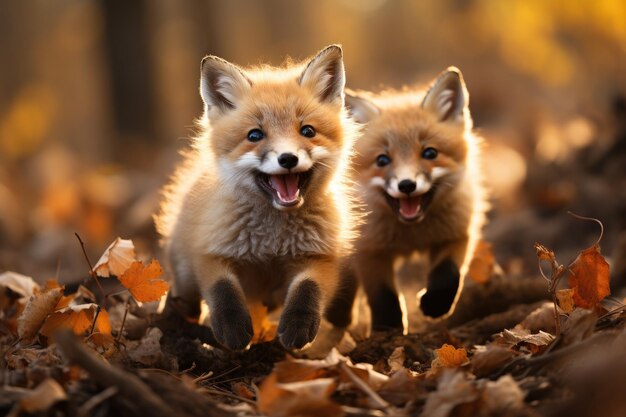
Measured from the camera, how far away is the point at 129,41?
43.8 ft

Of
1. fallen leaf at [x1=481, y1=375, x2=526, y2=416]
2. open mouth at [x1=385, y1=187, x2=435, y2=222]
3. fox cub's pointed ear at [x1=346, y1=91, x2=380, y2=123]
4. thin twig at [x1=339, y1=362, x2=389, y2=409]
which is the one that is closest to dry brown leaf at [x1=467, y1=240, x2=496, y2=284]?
open mouth at [x1=385, y1=187, x2=435, y2=222]

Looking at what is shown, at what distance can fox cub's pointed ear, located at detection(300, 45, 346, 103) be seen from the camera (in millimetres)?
4235

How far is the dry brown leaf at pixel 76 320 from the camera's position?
11.9 ft

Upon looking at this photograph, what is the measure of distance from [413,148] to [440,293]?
965mm

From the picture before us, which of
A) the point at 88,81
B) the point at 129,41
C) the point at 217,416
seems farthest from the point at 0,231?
the point at 88,81

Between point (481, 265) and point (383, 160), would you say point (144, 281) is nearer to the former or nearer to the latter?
point (383, 160)

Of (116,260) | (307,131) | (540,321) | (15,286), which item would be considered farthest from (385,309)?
(15,286)

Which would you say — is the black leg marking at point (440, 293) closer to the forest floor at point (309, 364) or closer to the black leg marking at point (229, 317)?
the forest floor at point (309, 364)

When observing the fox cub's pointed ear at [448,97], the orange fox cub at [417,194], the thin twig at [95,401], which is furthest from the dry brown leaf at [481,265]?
the thin twig at [95,401]

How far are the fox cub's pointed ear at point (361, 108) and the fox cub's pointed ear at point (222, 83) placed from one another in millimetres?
1015

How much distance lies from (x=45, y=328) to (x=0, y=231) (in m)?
5.75

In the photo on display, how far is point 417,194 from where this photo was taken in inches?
182

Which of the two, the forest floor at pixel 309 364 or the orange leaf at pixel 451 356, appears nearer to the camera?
the forest floor at pixel 309 364

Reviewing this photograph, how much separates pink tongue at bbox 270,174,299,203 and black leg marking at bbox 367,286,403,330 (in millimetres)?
1154
